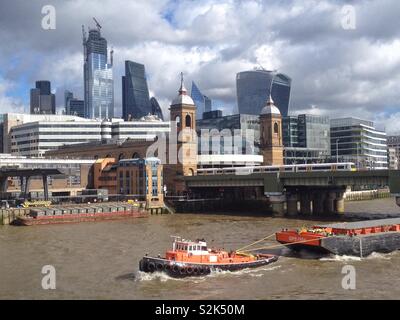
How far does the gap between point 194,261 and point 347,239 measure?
16.3m

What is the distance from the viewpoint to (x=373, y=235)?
183 ft

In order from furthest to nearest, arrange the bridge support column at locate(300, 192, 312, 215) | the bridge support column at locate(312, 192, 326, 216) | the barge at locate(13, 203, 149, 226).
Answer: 1. the bridge support column at locate(312, 192, 326, 216)
2. the bridge support column at locate(300, 192, 312, 215)
3. the barge at locate(13, 203, 149, 226)

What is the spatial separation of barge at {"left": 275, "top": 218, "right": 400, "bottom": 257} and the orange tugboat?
238 inches

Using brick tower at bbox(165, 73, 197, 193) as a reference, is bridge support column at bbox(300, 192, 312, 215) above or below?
below

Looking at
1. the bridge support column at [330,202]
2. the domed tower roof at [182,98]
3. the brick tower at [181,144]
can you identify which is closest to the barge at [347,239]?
the bridge support column at [330,202]

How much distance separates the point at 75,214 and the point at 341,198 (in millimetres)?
53867

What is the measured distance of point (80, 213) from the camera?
100562mm

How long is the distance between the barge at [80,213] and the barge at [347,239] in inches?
1998

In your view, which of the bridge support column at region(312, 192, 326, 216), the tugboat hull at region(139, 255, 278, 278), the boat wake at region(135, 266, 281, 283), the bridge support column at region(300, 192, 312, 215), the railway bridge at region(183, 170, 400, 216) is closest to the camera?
the boat wake at region(135, 266, 281, 283)

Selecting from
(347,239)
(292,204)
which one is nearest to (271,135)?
(292,204)

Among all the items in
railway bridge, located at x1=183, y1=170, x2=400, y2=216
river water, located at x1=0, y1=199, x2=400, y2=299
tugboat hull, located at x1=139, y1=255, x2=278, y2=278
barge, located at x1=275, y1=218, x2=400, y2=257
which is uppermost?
railway bridge, located at x1=183, y1=170, x2=400, y2=216

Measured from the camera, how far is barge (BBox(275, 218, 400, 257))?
53031 millimetres

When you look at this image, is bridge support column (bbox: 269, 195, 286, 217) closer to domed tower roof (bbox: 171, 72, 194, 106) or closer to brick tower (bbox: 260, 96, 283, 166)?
domed tower roof (bbox: 171, 72, 194, 106)

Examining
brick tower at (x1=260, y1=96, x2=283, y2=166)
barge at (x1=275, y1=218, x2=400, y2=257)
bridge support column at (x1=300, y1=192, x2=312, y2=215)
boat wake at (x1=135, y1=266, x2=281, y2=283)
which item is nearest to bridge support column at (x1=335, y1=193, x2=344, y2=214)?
bridge support column at (x1=300, y1=192, x2=312, y2=215)
